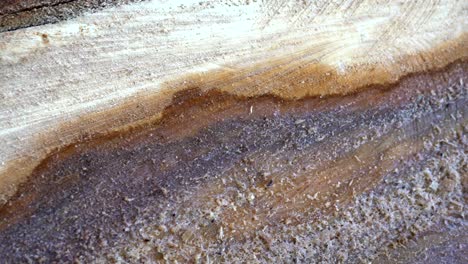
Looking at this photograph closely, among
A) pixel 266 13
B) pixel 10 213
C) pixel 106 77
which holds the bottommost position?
pixel 10 213

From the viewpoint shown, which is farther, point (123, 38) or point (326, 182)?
point (326, 182)

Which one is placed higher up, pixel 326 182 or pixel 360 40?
pixel 360 40

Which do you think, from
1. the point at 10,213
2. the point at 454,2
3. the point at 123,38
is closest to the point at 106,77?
the point at 123,38

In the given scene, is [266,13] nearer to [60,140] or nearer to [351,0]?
[351,0]

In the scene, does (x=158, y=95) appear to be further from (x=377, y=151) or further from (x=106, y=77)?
(x=377, y=151)
